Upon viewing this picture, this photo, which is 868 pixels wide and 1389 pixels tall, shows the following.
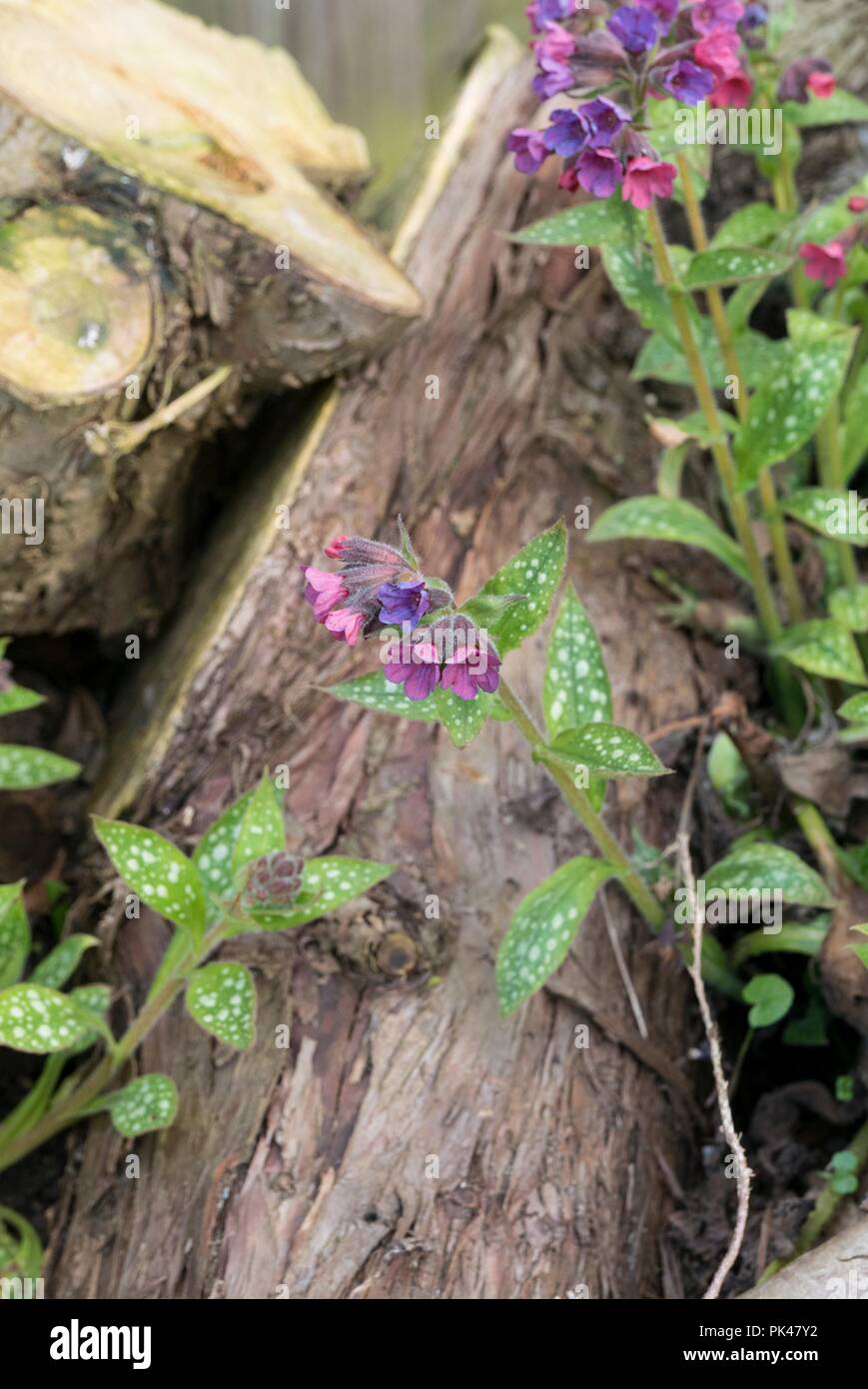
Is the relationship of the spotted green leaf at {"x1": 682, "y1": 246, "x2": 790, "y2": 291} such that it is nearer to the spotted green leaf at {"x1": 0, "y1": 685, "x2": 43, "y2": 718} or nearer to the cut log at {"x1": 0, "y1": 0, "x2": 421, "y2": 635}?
the cut log at {"x1": 0, "y1": 0, "x2": 421, "y2": 635}

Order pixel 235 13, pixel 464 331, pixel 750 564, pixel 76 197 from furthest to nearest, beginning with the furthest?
pixel 235 13
pixel 464 331
pixel 750 564
pixel 76 197

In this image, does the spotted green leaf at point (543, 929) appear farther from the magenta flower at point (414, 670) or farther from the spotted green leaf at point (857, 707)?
the magenta flower at point (414, 670)

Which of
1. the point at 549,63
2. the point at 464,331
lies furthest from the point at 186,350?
the point at 549,63

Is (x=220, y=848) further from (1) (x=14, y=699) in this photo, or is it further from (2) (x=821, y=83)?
(2) (x=821, y=83)

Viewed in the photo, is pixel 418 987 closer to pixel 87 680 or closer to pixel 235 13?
pixel 87 680

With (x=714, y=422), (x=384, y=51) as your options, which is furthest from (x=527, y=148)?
(x=384, y=51)

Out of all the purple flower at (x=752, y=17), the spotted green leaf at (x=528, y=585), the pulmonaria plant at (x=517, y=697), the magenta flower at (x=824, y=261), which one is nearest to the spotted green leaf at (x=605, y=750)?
the pulmonaria plant at (x=517, y=697)

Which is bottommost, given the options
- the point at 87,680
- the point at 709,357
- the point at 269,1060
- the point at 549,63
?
the point at 269,1060

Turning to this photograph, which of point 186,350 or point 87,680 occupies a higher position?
point 186,350
